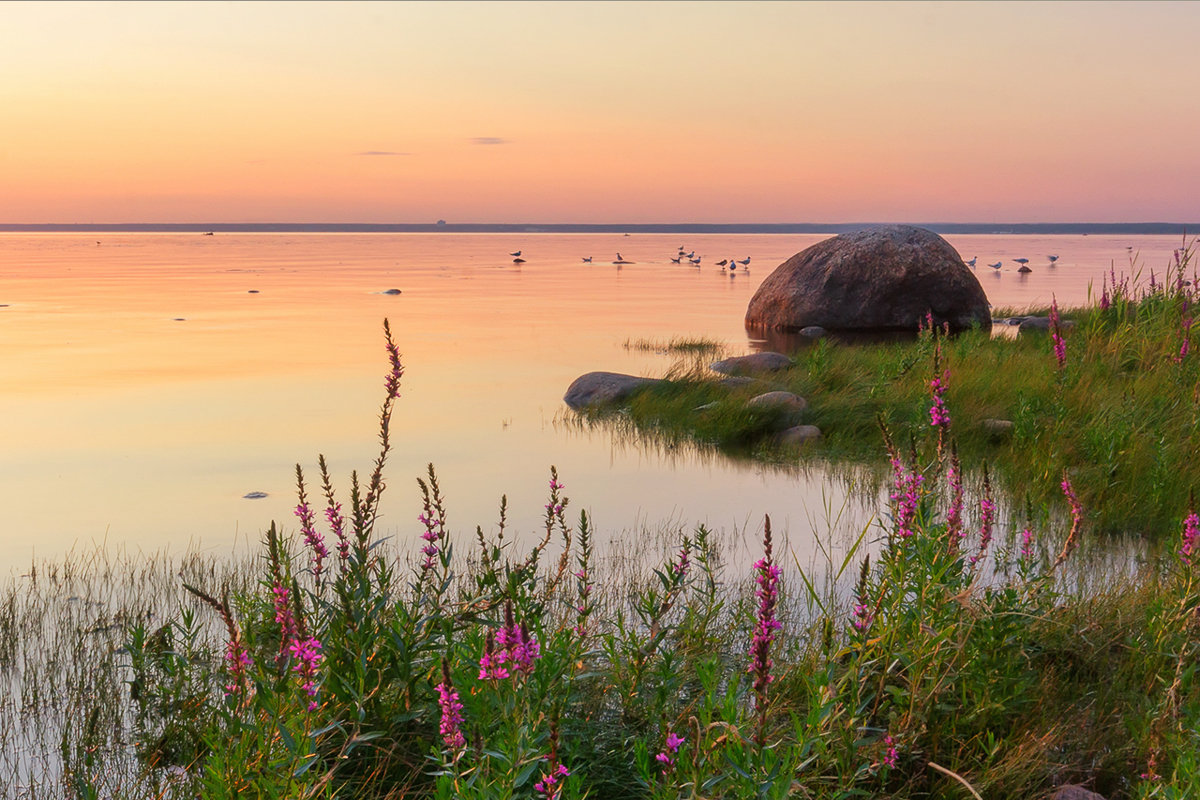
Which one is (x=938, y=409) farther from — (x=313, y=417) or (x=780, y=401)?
(x=313, y=417)

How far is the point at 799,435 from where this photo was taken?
12.2 metres

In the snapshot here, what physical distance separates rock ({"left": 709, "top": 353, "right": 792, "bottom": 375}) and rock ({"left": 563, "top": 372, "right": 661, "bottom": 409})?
6.01 feet

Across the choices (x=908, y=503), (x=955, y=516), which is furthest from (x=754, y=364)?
(x=908, y=503)

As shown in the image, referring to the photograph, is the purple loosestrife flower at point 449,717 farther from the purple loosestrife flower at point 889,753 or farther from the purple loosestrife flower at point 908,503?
the purple loosestrife flower at point 908,503

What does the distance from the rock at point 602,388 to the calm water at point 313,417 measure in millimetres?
386

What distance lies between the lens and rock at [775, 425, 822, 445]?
12.1m

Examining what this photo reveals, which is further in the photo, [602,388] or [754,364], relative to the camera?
[754,364]

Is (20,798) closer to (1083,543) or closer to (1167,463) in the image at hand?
(1083,543)

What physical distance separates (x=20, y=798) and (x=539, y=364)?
A: 16308mm

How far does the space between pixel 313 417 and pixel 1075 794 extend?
12.5 metres

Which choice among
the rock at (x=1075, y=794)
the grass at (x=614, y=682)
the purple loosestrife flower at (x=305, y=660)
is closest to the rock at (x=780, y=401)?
the grass at (x=614, y=682)

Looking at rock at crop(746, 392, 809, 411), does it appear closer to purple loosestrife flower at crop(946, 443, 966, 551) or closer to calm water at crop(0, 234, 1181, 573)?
calm water at crop(0, 234, 1181, 573)

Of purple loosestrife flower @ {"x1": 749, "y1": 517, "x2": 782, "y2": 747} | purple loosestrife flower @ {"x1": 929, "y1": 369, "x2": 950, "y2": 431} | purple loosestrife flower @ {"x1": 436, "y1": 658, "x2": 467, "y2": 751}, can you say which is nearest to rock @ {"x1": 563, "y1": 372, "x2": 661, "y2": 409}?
purple loosestrife flower @ {"x1": 929, "y1": 369, "x2": 950, "y2": 431}

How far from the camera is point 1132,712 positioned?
4711 mm
